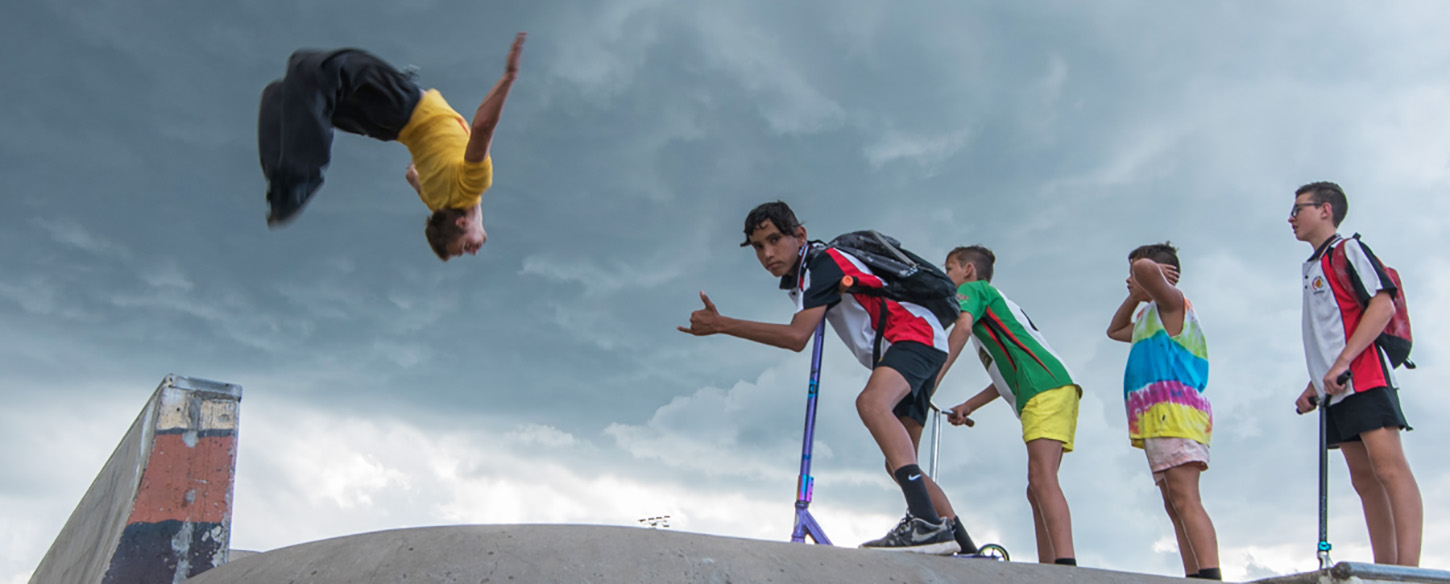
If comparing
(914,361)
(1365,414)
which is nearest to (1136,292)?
(1365,414)

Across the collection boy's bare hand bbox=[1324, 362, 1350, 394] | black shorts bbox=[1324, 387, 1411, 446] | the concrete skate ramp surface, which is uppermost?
boy's bare hand bbox=[1324, 362, 1350, 394]

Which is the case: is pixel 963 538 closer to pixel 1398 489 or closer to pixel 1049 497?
pixel 1049 497

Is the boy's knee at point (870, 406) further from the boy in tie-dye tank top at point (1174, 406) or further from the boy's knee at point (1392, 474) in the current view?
the boy's knee at point (1392, 474)

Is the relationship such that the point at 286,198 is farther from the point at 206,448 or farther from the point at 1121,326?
the point at 1121,326

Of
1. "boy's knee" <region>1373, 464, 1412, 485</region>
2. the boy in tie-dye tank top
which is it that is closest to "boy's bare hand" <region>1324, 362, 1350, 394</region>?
"boy's knee" <region>1373, 464, 1412, 485</region>

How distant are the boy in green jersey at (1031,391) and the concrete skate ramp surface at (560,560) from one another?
158 centimetres

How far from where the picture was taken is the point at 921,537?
3.72 m

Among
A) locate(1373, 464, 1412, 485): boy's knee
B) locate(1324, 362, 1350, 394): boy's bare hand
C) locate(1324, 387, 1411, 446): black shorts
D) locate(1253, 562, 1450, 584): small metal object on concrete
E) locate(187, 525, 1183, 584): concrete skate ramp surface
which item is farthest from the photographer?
locate(1324, 362, 1350, 394): boy's bare hand

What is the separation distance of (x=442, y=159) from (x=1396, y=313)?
4.61 m

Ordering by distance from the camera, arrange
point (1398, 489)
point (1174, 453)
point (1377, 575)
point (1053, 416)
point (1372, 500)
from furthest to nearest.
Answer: point (1053, 416)
point (1174, 453)
point (1372, 500)
point (1398, 489)
point (1377, 575)

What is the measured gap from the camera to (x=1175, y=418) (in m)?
4.58

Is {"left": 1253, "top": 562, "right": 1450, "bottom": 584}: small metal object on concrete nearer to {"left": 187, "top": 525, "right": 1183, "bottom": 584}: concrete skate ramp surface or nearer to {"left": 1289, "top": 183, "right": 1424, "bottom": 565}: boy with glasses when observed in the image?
{"left": 1289, "top": 183, "right": 1424, "bottom": 565}: boy with glasses

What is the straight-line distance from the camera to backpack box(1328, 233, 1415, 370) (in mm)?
4383

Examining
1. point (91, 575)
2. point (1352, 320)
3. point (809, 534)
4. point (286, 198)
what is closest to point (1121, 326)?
point (1352, 320)
